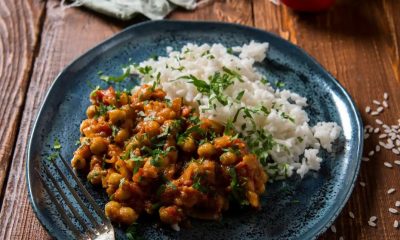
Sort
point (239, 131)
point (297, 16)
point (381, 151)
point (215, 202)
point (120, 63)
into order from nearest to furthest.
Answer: point (215, 202) < point (239, 131) < point (381, 151) < point (120, 63) < point (297, 16)

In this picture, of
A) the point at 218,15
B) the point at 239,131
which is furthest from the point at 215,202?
the point at 218,15

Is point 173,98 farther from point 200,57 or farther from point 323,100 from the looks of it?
point 323,100

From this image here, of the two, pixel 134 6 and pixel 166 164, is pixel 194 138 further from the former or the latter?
pixel 134 6

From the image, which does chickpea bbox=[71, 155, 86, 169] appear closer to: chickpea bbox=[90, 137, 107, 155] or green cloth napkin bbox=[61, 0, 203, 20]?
chickpea bbox=[90, 137, 107, 155]

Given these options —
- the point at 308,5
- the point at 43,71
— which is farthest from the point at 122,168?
the point at 308,5

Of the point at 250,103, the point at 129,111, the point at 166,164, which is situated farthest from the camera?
the point at 250,103

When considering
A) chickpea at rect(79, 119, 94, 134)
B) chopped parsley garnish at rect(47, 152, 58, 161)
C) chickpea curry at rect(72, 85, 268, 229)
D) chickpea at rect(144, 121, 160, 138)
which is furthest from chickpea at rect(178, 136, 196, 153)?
chopped parsley garnish at rect(47, 152, 58, 161)

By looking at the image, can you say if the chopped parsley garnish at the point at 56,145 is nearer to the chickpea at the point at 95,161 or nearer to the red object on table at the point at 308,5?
the chickpea at the point at 95,161

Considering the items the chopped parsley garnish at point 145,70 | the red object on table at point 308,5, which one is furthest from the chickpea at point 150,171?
the red object on table at point 308,5
